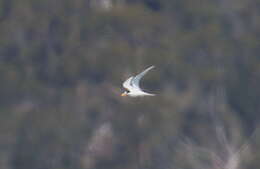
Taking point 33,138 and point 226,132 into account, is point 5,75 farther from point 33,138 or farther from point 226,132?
point 226,132

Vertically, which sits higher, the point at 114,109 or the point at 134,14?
the point at 134,14

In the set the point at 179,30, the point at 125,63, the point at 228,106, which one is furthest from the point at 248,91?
the point at 125,63

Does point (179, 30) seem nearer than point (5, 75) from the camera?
No

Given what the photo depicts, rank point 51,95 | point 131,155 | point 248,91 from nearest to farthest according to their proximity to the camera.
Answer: point 131,155
point 51,95
point 248,91

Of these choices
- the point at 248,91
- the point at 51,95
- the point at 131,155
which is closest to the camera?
the point at 131,155

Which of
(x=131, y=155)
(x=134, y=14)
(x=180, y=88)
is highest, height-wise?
(x=134, y=14)

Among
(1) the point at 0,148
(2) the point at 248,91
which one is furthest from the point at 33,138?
(2) the point at 248,91

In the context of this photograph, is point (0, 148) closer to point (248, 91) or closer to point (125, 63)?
point (125, 63)
